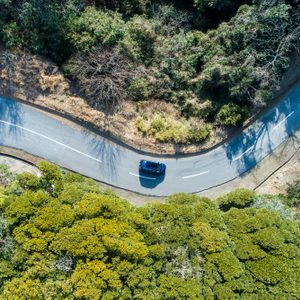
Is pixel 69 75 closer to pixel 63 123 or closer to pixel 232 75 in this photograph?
pixel 63 123

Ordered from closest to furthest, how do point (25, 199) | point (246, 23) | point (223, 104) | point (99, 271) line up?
point (99, 271), point (25, 199), point (246, 23), point (223, 104)

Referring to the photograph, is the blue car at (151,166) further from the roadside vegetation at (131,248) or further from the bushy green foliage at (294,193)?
the bushy green foliage at (294,193)

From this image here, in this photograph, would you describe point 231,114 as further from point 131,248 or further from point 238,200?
point 131,248

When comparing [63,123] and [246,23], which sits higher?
[246,23]

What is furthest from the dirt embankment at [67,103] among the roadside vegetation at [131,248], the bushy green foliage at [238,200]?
the roadside vegetation at [131,248]

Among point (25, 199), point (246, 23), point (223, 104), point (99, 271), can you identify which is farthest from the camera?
point (223, 104)

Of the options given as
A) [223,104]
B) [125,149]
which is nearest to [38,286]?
[125,149]
